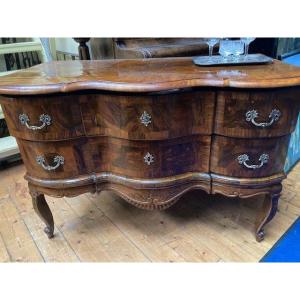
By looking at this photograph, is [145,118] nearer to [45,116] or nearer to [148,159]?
[148,159]

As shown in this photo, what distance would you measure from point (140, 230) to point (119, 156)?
0.57 m

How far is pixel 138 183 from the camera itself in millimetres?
1097

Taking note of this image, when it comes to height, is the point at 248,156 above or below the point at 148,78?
below

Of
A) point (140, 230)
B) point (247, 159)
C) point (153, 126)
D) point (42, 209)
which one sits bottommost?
→ point (140, 230)

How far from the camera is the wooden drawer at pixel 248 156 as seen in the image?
1031 millimetres

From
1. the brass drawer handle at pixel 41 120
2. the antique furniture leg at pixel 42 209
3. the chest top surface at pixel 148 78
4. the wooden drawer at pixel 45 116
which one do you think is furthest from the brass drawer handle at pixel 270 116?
the antique furniture leg at pixel 42 209

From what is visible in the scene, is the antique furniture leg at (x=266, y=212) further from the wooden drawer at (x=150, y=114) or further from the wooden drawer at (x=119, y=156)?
the wooden drawer at (x=150, y=114)

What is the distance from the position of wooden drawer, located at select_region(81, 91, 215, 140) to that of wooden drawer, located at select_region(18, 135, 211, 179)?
0.14ft

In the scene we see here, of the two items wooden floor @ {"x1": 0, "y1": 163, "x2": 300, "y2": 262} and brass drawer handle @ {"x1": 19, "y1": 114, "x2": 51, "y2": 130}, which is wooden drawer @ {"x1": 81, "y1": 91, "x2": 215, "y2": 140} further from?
wooden floor @ {"x1": 0, "y1": 163, "x2": 300, "y2": 262}

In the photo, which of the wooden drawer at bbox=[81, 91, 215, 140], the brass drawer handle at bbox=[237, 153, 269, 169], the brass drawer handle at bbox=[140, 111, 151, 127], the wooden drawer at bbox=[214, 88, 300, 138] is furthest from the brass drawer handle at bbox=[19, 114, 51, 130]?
the brass drawer handle at bbox=[237, 153, 269, 169]

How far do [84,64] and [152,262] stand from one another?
0.98 metres

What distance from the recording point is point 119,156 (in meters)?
1.08

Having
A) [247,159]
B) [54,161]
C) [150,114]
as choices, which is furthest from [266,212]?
[54,161]
